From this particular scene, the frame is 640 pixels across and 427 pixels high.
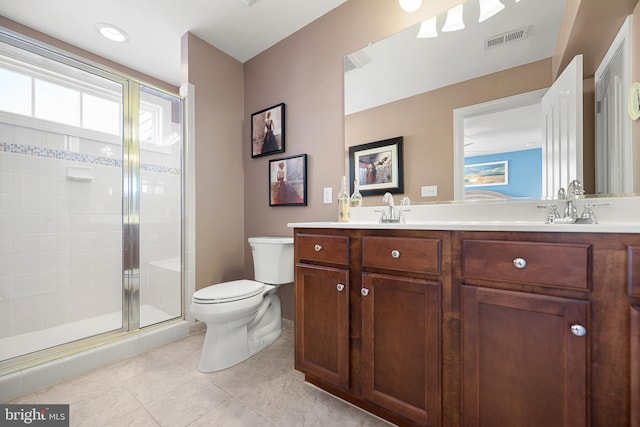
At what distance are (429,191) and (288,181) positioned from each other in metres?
1.13

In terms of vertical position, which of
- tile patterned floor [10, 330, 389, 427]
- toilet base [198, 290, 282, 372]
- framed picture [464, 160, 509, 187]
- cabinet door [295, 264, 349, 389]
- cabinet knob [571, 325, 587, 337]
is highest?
framed picture [464, 160, 509, 187]

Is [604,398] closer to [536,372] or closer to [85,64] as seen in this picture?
[536,372]

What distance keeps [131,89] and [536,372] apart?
2.73 meters

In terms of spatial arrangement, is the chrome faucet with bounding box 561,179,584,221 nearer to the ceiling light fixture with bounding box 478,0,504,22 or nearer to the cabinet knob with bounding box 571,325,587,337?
the cabinet knob with bounding box 571,325,587,337

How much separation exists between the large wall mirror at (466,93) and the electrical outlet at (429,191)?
0.02 meters

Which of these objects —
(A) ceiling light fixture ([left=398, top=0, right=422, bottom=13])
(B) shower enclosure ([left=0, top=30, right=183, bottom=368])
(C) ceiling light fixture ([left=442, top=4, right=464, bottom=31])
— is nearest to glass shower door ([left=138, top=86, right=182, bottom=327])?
(B) shower enclosure ([left=0, top=30, right=183, bottom=368])

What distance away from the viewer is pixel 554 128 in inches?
47.3

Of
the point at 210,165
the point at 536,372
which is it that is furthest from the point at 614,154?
the point at 210,165

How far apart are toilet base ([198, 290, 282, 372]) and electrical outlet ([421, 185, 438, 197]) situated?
126 cm

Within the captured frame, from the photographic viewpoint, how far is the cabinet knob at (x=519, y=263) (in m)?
0.83

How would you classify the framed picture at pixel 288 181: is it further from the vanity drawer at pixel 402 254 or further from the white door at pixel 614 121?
the white door at pixel 614 121

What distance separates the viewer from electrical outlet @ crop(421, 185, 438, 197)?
1486mm

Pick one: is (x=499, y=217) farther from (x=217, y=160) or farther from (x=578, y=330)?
(x=217, y=160)

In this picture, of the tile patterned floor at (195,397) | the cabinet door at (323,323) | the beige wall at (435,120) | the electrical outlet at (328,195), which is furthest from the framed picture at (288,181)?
the tile patterned floor at (195,397)
